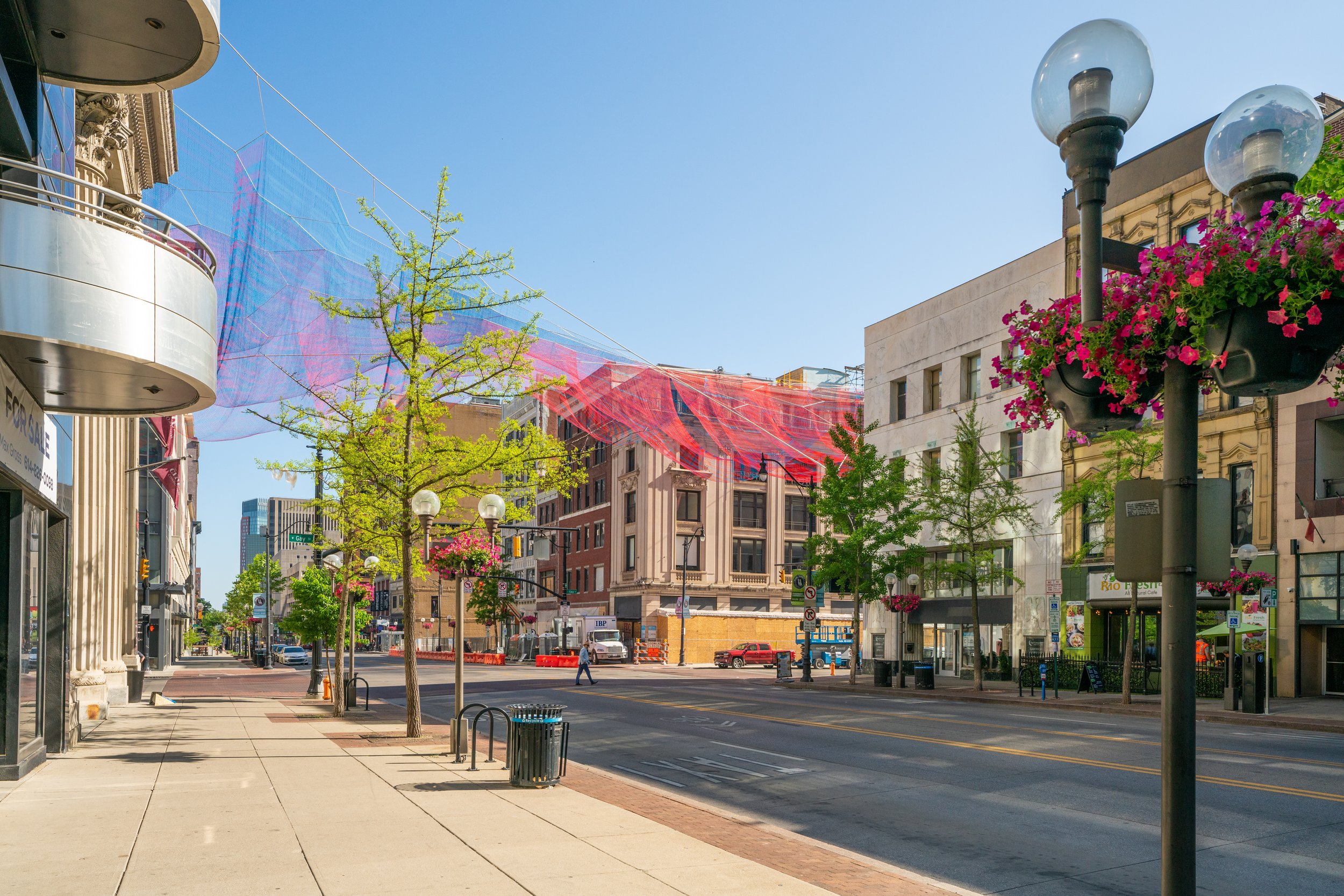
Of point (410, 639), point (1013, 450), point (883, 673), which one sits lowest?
point (883, 673)

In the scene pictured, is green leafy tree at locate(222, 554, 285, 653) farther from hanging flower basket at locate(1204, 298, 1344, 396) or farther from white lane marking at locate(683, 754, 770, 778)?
hanging flower basket at locate(1204, 298, 1344, 396)

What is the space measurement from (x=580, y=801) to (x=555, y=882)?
409 centimetres

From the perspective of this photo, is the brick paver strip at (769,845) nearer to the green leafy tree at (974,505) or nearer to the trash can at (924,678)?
the green leafy tree at (974,505)

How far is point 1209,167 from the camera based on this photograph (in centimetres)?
533

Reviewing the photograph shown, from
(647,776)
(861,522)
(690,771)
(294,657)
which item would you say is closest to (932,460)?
(861,522)

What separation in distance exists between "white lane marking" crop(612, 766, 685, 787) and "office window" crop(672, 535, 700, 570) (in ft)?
190

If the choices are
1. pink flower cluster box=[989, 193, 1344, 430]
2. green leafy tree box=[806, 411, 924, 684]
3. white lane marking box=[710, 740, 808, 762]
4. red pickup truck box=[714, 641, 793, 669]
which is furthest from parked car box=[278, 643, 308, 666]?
pink flower cluster box=[989, 193, 1344, 430]

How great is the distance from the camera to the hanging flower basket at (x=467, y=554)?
A: 89.2ft

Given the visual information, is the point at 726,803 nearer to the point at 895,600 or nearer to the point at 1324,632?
the point at 1324,632

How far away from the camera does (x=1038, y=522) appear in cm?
4172

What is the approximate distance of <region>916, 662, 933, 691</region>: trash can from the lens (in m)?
39.1

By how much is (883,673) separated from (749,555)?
3827 cm

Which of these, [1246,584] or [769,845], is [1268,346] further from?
[1246,584]

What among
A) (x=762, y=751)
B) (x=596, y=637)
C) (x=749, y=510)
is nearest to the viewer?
(x=762, y=751)
